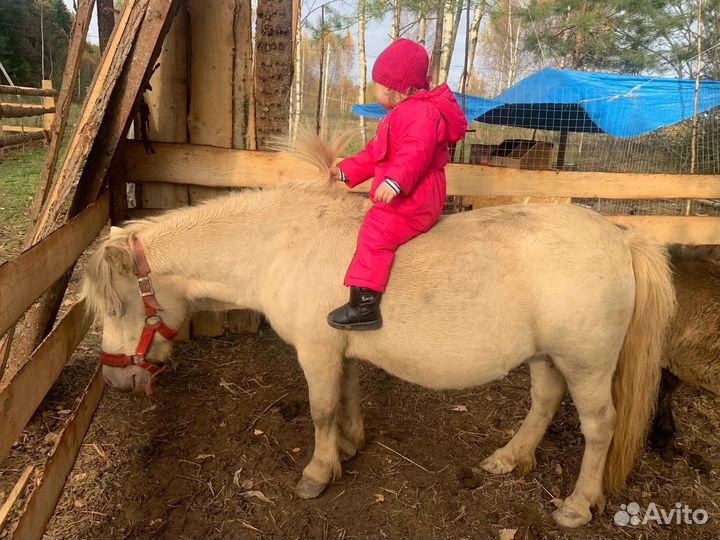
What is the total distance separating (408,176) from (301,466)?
2.06 m

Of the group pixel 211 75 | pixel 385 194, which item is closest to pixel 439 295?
pixel 385 194

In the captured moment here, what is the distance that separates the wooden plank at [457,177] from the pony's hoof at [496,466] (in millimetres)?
2247

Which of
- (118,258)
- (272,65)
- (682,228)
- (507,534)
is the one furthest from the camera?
(682,228)

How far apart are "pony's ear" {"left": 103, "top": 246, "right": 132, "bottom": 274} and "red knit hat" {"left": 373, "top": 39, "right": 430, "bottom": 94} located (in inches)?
67.4

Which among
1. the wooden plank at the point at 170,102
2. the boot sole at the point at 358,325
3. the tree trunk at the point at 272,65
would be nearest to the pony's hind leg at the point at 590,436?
the boot sole at the point at 358,325

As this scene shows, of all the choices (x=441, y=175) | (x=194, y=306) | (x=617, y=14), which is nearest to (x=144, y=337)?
(x=194, y=306)

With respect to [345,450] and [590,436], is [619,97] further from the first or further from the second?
[345,450]

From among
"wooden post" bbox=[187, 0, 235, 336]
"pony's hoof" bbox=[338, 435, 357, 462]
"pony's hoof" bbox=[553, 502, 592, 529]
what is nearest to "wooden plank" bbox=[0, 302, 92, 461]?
"wooden post" bbox=[187, 0, 235, 336]

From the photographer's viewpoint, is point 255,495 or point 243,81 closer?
point 255,495

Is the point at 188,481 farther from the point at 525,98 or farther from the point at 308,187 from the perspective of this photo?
the point at 525,98

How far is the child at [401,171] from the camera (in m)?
2.40

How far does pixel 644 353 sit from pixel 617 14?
16.2m

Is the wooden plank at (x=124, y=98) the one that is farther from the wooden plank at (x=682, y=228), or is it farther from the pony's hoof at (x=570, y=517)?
the wooden plank at (x=682, y=228)

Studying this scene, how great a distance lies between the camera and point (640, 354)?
275cm
